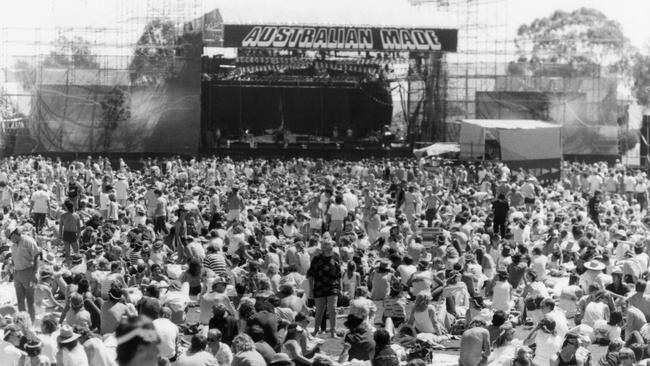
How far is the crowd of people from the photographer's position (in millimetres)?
10547

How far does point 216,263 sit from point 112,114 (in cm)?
2927

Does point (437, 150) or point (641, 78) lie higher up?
point (641, 78)

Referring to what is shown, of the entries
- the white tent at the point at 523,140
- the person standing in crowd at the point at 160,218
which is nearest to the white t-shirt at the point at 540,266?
the person standing in crowd at the point at 160,218

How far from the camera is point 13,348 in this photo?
→ 980cm

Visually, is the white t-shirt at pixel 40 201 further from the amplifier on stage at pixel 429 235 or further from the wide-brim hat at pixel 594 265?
the wide-brim hat at pixel 594 265

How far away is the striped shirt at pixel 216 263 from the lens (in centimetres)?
1594

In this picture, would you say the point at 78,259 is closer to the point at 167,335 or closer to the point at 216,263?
the point at 216,263

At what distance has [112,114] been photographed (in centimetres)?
4441

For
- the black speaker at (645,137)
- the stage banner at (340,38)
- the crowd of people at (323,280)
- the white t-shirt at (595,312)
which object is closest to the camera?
the crowd of people at (323,280)

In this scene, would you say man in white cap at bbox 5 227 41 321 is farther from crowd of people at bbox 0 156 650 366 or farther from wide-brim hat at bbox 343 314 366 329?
wide-brim hat at bbox 343 314 366 329

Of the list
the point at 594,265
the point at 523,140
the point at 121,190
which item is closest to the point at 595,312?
the point at 594,265

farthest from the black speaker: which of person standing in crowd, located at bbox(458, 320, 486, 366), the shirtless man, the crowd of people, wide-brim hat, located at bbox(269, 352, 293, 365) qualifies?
wide-brim hat, located at bbox(269, 352, 293, 365)

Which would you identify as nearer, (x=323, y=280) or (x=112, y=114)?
(x=323, y=280)

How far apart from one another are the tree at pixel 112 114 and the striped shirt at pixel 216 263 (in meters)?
28.9
